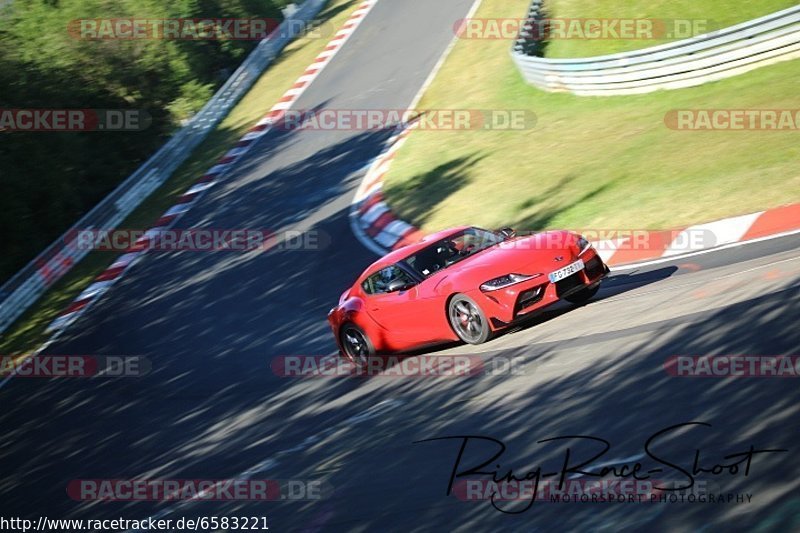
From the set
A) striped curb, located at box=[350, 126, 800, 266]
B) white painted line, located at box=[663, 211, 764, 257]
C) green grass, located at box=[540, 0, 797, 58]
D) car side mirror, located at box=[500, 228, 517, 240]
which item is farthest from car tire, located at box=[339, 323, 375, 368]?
green grass, located at box=[540, 0, 797, 58]

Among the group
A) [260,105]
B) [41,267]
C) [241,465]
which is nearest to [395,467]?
Result: [241,465]

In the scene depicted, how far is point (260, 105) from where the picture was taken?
99.0 ft

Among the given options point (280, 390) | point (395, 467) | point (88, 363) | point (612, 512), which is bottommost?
point (88, 363)

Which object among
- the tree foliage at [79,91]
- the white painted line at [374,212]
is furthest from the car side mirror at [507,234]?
the tree foliage at [79,91]

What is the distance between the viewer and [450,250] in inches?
464

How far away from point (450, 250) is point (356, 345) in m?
1.77

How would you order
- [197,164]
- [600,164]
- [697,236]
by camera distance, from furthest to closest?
[197,164] → [600,164] → [697,236]

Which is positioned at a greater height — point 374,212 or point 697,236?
point 697,236

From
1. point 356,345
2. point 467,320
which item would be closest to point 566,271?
point 467,320

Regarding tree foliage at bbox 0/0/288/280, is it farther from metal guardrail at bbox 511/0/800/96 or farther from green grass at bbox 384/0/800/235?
metal guardrail at bbox 511/0/800/96

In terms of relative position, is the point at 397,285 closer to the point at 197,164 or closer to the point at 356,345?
the point at 356,345

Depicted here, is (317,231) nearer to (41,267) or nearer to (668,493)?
(41,267)

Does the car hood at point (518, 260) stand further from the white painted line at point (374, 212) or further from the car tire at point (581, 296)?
the white painted line at point (374, 212)

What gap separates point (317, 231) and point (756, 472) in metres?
14.3
